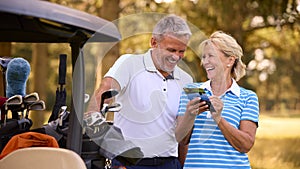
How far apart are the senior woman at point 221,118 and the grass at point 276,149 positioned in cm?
1080

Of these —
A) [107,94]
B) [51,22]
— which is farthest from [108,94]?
[51,22]

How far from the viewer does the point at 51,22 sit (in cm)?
255

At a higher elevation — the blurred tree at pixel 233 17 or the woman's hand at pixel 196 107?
the blurred tree at pixel 233 17

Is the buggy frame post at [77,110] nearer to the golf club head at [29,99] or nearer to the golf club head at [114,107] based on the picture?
the golf club head at [114,107]

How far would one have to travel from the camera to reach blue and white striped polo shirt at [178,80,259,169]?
132 inches

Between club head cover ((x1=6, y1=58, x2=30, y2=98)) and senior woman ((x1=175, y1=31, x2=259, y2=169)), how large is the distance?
104cm

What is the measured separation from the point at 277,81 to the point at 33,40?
81.8ft

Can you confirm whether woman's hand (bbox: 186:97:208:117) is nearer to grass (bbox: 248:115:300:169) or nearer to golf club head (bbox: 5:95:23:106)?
golf club head (bbox: 5:95:23:106)

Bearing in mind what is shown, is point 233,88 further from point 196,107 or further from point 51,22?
point 51,22

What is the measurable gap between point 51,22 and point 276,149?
53.7ft

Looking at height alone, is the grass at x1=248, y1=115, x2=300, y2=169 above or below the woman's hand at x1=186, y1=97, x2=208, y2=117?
below

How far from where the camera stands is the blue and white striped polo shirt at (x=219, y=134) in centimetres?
336

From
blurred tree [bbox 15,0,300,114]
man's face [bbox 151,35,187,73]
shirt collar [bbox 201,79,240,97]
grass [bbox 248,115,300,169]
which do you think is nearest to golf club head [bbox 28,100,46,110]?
man's face [bbox 151,35,187,73]

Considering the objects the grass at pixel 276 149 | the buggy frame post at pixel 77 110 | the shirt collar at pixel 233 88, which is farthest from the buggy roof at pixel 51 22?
the grass at pixel 276 149
